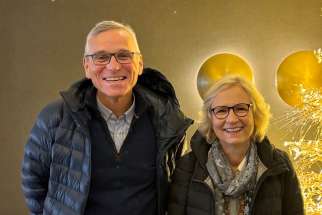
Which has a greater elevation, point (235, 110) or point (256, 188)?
point (235, 110)

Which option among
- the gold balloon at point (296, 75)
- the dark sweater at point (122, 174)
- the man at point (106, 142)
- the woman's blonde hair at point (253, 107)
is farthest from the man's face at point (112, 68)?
the gold balloon at point (296, 75)

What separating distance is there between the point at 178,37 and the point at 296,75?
106 centimetres

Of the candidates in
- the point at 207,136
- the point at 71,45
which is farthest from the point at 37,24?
the point at 207,136

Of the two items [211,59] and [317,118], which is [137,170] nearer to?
[317,118]

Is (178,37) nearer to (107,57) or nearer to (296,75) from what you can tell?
(296,75)

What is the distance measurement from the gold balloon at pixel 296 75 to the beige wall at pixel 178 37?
69 millimetres

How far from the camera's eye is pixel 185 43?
3.58 metres

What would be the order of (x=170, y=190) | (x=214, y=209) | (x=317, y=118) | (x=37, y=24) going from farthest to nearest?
(x=37, y=24) → (x=317, y=118) → (x=170, y=190) → (x=214, y=209)

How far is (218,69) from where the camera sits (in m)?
3.52

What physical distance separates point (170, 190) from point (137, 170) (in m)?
0.18

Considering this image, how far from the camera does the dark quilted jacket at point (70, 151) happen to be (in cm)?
174

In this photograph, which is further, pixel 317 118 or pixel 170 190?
pixel 317 118

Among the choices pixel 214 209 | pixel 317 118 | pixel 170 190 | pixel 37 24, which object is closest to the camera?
pixel 214 209

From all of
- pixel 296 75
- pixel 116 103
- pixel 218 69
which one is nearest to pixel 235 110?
pixel 116 103
